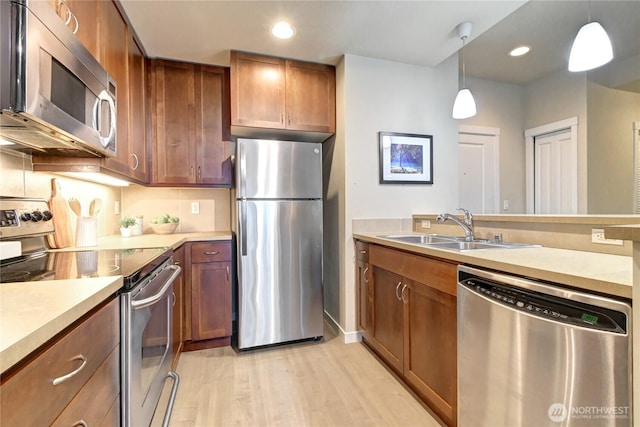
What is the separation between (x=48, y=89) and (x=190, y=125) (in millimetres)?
1615

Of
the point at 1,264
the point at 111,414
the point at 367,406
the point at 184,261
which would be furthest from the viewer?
the point at 184,261

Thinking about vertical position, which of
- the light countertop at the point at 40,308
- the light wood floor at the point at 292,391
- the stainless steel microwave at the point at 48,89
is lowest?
the light wood floor at the point at 292,391

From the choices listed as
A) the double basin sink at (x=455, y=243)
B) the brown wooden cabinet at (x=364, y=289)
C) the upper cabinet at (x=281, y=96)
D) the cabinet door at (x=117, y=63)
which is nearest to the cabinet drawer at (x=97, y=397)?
the cabinet door at (x=117, y=63)

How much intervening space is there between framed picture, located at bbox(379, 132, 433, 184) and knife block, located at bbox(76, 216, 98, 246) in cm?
213

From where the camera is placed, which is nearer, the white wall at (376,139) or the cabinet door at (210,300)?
the cabinet door at (210,300)

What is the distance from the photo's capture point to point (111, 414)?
968 millimetres

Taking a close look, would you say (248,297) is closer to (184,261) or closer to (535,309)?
(184,261)

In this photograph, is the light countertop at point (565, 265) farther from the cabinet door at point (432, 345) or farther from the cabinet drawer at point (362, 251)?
the cabinet drawer at point (362, 251)

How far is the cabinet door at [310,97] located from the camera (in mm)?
2527

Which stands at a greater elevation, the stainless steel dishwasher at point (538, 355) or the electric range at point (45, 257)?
the electric range at point (45, 257)

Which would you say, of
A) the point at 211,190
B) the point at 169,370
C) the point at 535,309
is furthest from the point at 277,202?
the point at 535,309

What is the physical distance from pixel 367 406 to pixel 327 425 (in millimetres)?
272

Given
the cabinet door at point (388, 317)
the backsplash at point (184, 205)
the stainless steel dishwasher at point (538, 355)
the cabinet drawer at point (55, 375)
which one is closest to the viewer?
the cabinet drawer at point (55, 375)

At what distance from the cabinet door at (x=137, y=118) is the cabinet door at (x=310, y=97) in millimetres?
1142
